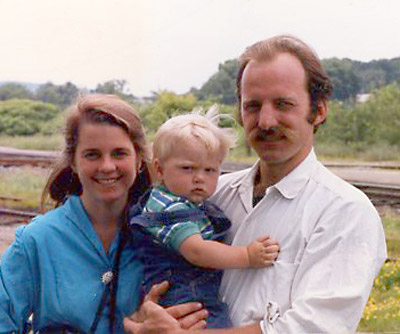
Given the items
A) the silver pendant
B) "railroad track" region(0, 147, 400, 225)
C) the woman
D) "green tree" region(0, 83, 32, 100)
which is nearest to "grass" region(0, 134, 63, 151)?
"railroad track" region(0, 147, 400, 225)

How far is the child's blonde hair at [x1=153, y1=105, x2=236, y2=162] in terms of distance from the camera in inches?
89.8

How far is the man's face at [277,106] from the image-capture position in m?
2.21

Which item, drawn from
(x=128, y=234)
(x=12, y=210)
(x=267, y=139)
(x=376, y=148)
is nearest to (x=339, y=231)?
(x=267, y=139)

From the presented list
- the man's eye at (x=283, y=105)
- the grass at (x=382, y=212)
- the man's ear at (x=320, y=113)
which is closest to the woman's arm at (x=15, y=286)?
the grass at (x=382, y=212)

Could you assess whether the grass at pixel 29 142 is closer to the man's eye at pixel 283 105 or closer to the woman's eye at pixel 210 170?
the woman's eye at pixel 210 170

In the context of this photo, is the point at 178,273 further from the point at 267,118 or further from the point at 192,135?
the point at 267,118

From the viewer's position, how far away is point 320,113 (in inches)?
92.8

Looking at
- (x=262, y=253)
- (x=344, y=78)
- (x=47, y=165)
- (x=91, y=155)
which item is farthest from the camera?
(x=47, y=165)

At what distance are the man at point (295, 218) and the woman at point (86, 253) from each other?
0.72 ft

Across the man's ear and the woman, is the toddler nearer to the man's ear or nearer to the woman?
the woman

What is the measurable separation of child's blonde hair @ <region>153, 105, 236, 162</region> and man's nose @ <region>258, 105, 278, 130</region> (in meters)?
0.17

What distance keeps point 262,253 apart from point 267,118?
0.43 m

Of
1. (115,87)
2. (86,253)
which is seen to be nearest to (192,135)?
(86,253)

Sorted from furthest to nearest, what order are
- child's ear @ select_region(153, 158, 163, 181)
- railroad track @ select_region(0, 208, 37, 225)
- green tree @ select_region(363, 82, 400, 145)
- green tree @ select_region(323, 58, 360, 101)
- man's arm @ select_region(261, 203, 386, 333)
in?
green tree @ select_region(363, 82, 400, 145), railroad track @ select_region(0, 208, 37, 225), green tree @ select_region(323, 58, 360, 101), child's ear @ select_region(153, 158, 163, 181), man's arm @ select_region(261, 203, 386, 333)
